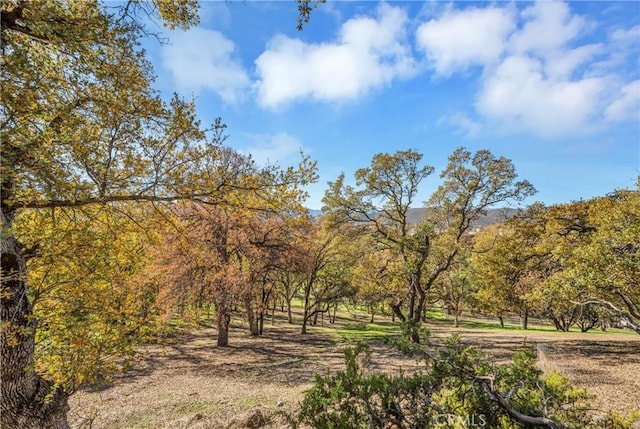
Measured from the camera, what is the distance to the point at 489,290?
52.5 ft

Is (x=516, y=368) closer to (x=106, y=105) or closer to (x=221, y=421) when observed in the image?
(x=106, y=105)

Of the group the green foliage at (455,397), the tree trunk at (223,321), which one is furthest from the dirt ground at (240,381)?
the green foliage at (455,397)

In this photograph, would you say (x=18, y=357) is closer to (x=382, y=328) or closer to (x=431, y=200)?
(x=431, y=200)

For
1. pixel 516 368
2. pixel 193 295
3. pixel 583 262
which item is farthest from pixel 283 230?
pixel 516 368

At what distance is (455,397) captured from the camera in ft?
9.43

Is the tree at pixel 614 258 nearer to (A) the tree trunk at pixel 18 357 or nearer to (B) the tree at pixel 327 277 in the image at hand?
(A) the tree trunk at pixel 18 357

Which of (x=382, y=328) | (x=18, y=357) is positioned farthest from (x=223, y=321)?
(x=382, y=328)

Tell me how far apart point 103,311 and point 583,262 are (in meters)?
12.4

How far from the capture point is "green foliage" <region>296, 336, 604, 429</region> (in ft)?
8.77

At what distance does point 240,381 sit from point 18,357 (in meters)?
8.21

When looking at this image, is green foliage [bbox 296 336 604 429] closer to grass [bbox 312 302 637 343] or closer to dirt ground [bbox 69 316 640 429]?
dirt ground [bbox 69 316 640 429]

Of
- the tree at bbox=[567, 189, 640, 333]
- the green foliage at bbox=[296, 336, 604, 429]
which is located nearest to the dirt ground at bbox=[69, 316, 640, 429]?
the green foliage at bbox=[296, 336, 604, 429]

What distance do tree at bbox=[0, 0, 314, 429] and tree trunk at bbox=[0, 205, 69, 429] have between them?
1cm

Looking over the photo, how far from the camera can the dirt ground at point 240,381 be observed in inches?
309
